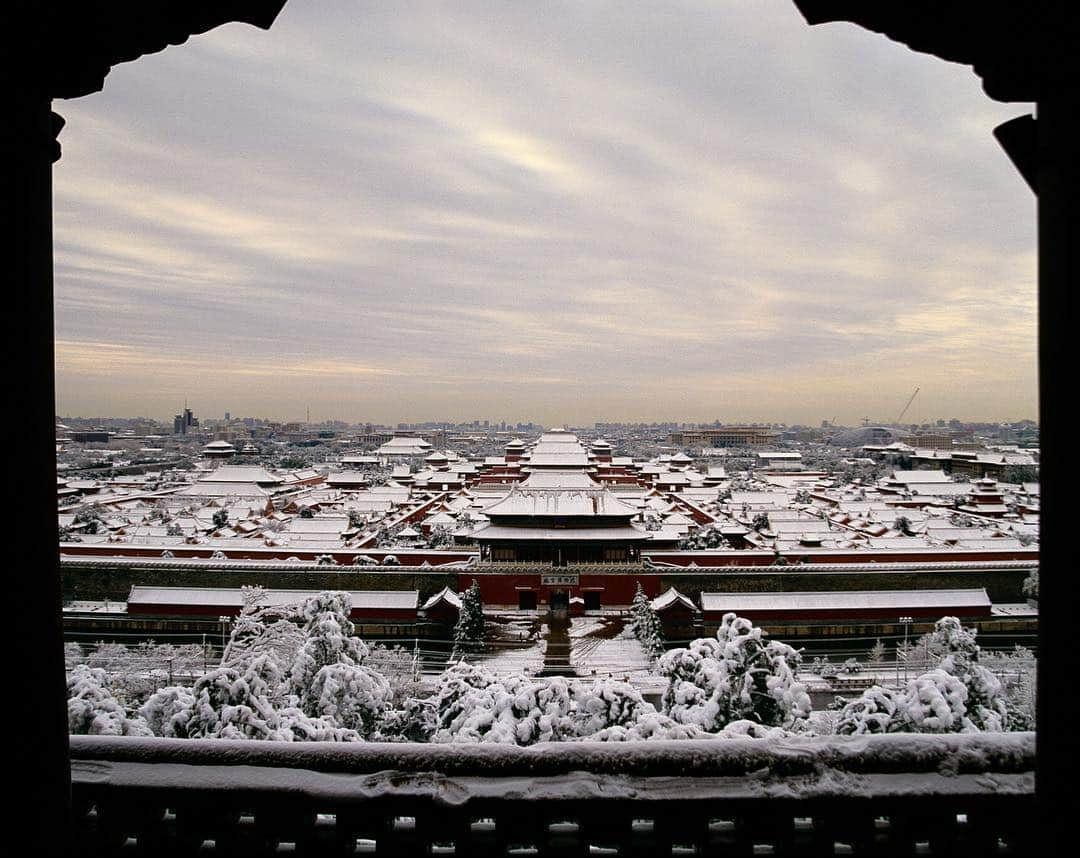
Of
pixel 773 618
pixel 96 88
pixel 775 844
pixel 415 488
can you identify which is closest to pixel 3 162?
pixel 96 88

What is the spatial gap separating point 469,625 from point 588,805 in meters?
10.1

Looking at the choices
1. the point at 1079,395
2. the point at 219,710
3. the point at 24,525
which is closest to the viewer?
the point at 1079,395

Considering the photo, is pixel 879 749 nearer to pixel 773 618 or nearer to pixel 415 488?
pixel 773 618

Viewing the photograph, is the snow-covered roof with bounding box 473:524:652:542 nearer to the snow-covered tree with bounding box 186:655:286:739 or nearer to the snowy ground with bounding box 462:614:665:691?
the snowy ground with bounding box 462:614:665:691

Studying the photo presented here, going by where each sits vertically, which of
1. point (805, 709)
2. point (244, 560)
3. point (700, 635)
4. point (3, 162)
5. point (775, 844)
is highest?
point (3, 162)

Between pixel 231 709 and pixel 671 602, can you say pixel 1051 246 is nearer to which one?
pixel 231 709

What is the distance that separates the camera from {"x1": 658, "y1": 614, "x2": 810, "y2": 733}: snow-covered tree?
15.6 ft

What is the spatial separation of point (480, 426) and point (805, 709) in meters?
126

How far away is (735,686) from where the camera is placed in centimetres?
496

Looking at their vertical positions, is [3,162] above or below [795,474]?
above

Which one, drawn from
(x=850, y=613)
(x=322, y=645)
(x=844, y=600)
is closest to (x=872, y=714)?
(x=322, y=645)

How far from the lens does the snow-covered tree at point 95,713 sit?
12.6ft

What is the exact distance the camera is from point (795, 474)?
46.0 meters

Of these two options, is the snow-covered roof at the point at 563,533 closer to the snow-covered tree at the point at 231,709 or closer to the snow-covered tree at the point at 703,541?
the snow-covered tree at the point at 703,541
